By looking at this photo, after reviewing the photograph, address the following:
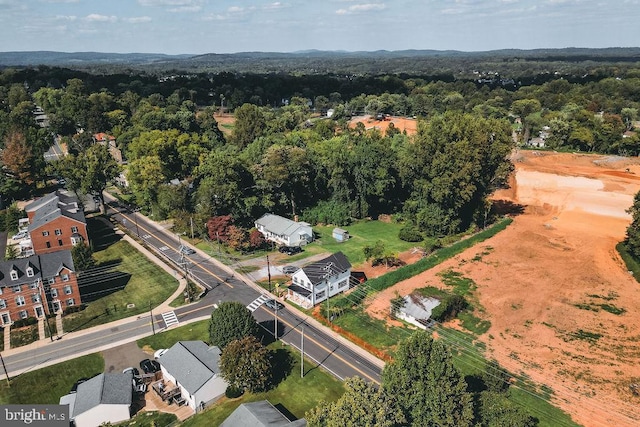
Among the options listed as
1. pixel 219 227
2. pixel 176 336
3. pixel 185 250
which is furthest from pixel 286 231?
pixel 176 336

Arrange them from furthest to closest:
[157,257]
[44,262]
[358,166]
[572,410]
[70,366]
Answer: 1. [358,166]
2. [157,257]
3. [44,262]
4. [70,366]
5. [572,410]

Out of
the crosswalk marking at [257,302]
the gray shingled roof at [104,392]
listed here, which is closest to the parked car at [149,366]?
the gray shingled roof at [104,392]

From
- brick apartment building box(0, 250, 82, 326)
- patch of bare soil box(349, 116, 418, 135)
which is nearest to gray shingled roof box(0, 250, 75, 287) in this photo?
brick apartment building box(0, 250, 82, 326)

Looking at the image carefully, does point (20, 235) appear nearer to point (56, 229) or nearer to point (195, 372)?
point (56, 229)

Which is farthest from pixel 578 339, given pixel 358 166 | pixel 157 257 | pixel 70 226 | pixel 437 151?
pixel 70 226

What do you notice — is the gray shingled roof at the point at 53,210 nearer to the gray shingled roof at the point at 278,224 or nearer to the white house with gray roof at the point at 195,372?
the gray shingled roof at the point at 278,224

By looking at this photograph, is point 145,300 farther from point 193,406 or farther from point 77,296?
point 193,406
